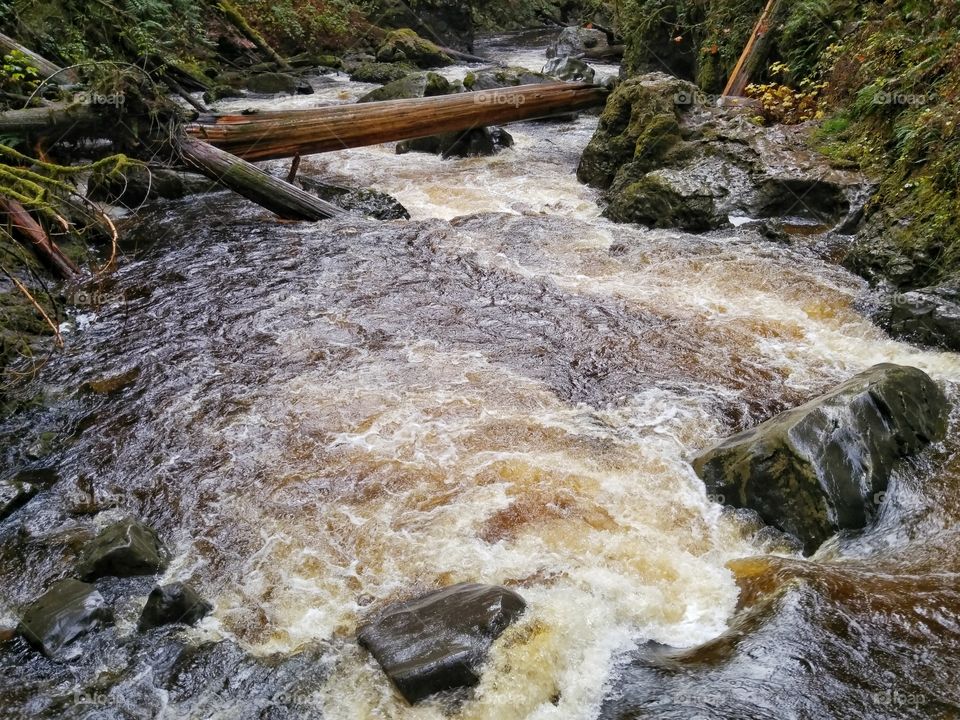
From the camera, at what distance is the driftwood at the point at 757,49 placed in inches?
440

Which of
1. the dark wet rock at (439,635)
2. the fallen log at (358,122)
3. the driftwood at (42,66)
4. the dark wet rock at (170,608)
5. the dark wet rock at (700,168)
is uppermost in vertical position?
the driftwood at (42,66)

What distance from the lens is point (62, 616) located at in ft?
11.4

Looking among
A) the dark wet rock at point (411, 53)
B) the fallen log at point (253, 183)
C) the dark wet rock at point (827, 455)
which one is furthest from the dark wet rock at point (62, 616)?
the dark wet rock at point (411, 53)

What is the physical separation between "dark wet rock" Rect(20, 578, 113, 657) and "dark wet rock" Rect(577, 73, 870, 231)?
754 centimetres

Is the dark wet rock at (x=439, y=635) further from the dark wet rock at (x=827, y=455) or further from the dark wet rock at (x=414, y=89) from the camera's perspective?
the dark wet rock at (x=414, y=89)

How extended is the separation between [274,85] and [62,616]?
53.3ft

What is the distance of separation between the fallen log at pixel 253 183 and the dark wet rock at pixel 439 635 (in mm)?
6654

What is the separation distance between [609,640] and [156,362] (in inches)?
182

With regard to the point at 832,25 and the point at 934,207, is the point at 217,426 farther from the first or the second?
the point at 832,25

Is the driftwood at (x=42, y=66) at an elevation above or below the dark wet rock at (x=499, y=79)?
above

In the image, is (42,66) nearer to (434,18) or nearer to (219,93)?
(219,93)

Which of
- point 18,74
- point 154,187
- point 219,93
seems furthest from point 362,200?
point 219,93

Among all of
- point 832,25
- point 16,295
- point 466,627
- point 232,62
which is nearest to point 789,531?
point 466,627

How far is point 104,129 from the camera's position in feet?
25.3
